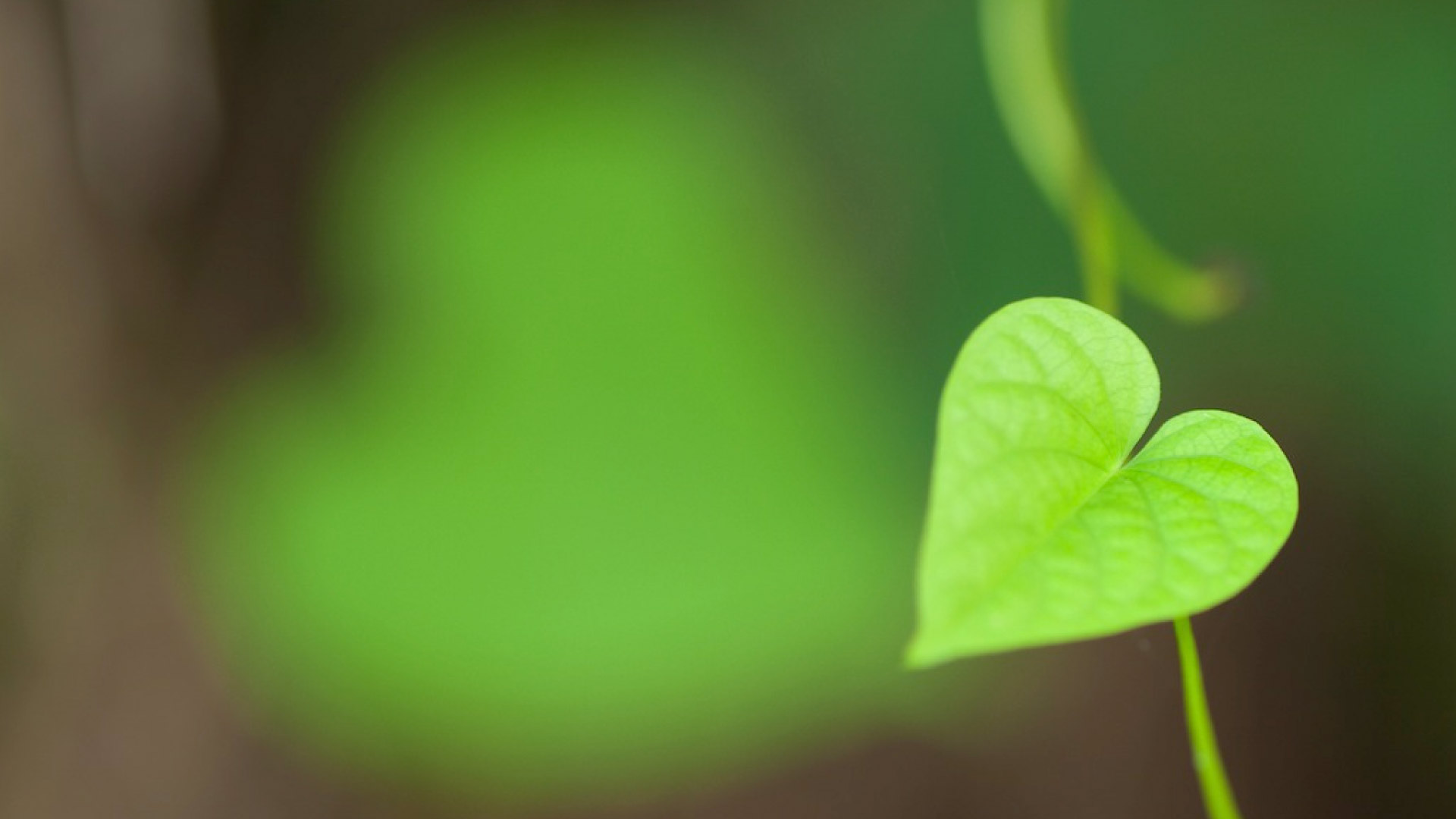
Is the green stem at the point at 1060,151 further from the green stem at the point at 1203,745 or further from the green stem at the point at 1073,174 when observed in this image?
the green stem at the point at 1203,745

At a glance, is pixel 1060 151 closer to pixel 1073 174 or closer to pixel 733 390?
pixel 1073 174

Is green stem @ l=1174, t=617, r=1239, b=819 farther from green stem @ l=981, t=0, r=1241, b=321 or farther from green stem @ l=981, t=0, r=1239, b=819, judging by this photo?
green stem @ l=981, t=0, r=1241, b=321

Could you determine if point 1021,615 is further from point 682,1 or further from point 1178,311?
point 682,1

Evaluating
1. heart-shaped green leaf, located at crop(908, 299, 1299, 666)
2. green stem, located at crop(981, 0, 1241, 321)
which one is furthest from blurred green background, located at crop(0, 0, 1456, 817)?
heart-shaped green leaf, located at crop(908, 299, 1299, 666)

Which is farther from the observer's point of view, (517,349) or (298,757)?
(298,757)

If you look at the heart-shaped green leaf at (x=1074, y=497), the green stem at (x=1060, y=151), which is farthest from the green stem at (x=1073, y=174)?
the heart-shaped green leaf at (x=1074, y=497)

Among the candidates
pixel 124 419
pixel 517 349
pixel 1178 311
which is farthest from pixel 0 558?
pixel 1178 311
